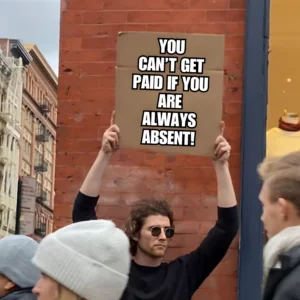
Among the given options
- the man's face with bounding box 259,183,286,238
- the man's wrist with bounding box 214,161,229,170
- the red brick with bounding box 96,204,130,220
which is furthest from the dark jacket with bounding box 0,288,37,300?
the red brick with bounding box 96,204,130,220

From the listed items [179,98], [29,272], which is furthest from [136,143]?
[29,272]

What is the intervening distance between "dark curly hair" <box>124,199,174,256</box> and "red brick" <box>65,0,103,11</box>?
1.73 meters

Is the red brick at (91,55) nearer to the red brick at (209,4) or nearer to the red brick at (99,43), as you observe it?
the red brick at (99,43)

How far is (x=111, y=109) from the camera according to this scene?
541cm

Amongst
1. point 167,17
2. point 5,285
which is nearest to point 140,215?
point 5,285

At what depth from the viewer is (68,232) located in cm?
254

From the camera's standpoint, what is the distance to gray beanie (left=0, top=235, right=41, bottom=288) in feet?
11.7

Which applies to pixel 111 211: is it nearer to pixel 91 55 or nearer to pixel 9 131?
pixel 91 55

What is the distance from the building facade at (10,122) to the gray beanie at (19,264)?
2.23m

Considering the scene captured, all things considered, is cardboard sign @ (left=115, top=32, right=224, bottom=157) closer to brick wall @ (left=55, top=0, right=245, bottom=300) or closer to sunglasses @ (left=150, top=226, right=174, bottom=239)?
sunglasses @ (left=150, top=226, right=174, bottom=239)

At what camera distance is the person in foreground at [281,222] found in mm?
2543

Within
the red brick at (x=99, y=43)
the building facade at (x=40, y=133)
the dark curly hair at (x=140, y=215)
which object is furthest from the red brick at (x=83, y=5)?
the dark curly hair at (x=140, y=215)

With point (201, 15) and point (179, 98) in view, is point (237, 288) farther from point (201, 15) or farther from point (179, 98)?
point (201, 15)

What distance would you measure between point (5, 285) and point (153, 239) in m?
0.95
